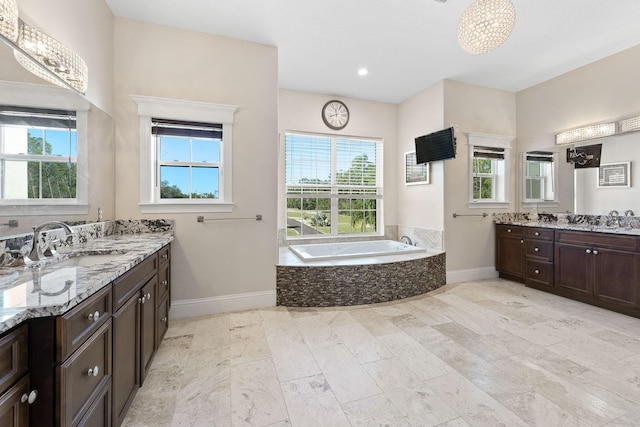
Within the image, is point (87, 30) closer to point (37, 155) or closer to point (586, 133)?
point (37, 155)

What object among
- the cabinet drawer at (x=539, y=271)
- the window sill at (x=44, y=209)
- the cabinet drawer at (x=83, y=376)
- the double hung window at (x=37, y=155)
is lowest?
the cabinet drawer at (x=539, y=271)

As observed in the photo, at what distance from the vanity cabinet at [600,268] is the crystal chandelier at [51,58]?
5012 mm

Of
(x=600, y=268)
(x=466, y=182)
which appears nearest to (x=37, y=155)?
(x=466, y=182)

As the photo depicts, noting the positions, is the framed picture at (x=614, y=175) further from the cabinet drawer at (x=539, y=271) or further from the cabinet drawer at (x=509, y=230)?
the cabinet drawer at (x=539, y=271)

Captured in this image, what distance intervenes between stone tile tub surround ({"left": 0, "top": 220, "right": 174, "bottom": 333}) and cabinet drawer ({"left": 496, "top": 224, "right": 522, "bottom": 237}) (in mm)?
4431

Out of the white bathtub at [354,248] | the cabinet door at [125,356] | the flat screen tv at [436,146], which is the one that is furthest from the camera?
the white bathtub at [354,248]

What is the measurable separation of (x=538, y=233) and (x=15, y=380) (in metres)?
4.73

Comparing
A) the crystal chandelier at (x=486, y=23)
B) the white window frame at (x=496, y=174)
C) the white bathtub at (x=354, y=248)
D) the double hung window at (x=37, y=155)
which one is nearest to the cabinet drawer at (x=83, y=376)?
the double hung window at (x=37, y=155)

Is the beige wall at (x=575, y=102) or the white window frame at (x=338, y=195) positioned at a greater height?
the beige wall at (x=575, y=102)

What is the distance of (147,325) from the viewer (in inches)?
68.7

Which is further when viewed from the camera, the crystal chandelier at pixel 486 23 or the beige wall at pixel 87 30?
the crystal chandelier at pixel 486 23

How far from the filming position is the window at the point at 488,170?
4.05m

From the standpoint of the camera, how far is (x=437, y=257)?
372 cm

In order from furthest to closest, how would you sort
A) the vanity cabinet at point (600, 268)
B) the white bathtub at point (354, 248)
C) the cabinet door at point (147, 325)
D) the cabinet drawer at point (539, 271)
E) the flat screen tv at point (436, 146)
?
the white bathtub at point (354, 248) < the flat screen tv at point (436, 146) < the cabinet drawer at point (539, 271) < the vanity cabinet at point (600, 268) < the cabinet door at point (147, 325)
